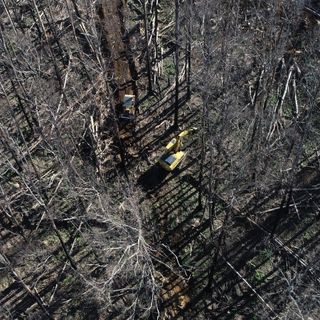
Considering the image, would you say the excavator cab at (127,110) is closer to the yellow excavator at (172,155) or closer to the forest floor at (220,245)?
the forest floor at (220,245)

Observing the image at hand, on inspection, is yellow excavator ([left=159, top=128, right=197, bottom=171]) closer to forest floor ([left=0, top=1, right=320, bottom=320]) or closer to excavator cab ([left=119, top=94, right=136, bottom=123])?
forest floor ([left=0, top=1, right=320, bottom=320])

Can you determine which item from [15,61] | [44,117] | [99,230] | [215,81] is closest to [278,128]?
[215,81]

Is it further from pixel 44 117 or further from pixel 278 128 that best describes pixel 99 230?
pixel 278 128

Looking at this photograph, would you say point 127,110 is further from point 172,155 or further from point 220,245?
point 220,245

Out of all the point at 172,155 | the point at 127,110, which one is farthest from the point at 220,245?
the point at 127,110

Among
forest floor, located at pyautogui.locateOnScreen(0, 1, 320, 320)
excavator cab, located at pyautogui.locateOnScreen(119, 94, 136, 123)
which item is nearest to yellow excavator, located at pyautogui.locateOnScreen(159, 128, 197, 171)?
forest floor, located at pyautogui.locateOnScreen(0, 1, 320, 320)

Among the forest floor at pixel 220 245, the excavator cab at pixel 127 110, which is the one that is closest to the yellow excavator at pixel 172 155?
the forest floor at pixel 220 245

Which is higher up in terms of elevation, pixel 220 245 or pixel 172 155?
pixel 172 155
